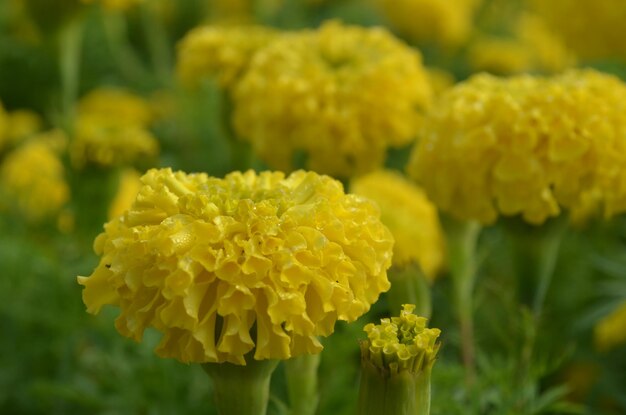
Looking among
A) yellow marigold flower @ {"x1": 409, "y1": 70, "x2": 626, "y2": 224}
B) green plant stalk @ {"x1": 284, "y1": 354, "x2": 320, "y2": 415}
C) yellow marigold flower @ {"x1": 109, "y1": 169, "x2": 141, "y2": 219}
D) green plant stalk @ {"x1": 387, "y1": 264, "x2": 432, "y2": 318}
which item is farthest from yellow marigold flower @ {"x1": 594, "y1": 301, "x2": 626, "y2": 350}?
yellow marigold flower @ {"x1": 109, "y1": 169, "x2": 141, "y2": 219}

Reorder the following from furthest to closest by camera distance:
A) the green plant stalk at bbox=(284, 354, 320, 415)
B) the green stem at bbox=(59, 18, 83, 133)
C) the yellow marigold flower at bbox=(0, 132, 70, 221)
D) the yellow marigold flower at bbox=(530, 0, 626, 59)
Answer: the yellow marigold flower at bbox=(530, 0, 626, 59) → the yellow marigold flower at bbox=(0, 132, 70, 221) → the green stem at bbox=(59, 18, 83, 133) → the green plant stalk at bbox=(284, 354, 320, 415)

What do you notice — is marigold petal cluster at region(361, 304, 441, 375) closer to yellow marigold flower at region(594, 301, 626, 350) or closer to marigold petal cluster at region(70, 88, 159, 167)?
yellow marigold flower at region(594, 301, 626, 350)

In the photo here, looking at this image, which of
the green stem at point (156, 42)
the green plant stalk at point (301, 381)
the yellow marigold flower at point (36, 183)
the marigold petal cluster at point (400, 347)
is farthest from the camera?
the green stem at point (156, 42)

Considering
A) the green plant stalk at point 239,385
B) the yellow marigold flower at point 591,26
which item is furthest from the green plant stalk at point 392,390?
the yellow marigold flower at point 591,26

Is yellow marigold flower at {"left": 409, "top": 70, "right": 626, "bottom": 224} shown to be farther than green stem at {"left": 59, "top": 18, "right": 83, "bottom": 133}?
No

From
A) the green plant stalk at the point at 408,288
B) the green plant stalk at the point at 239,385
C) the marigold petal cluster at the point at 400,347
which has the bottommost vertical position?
the green plant stalk at the point at 408,288

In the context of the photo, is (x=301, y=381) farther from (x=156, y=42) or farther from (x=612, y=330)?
(x=156, y=42)

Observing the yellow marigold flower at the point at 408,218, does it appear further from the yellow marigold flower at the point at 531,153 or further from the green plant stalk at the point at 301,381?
the green plant stalk at the point at 301,381

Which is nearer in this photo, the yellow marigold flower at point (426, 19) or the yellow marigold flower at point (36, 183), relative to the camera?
the yellow marigold flower at point (36, 183)
